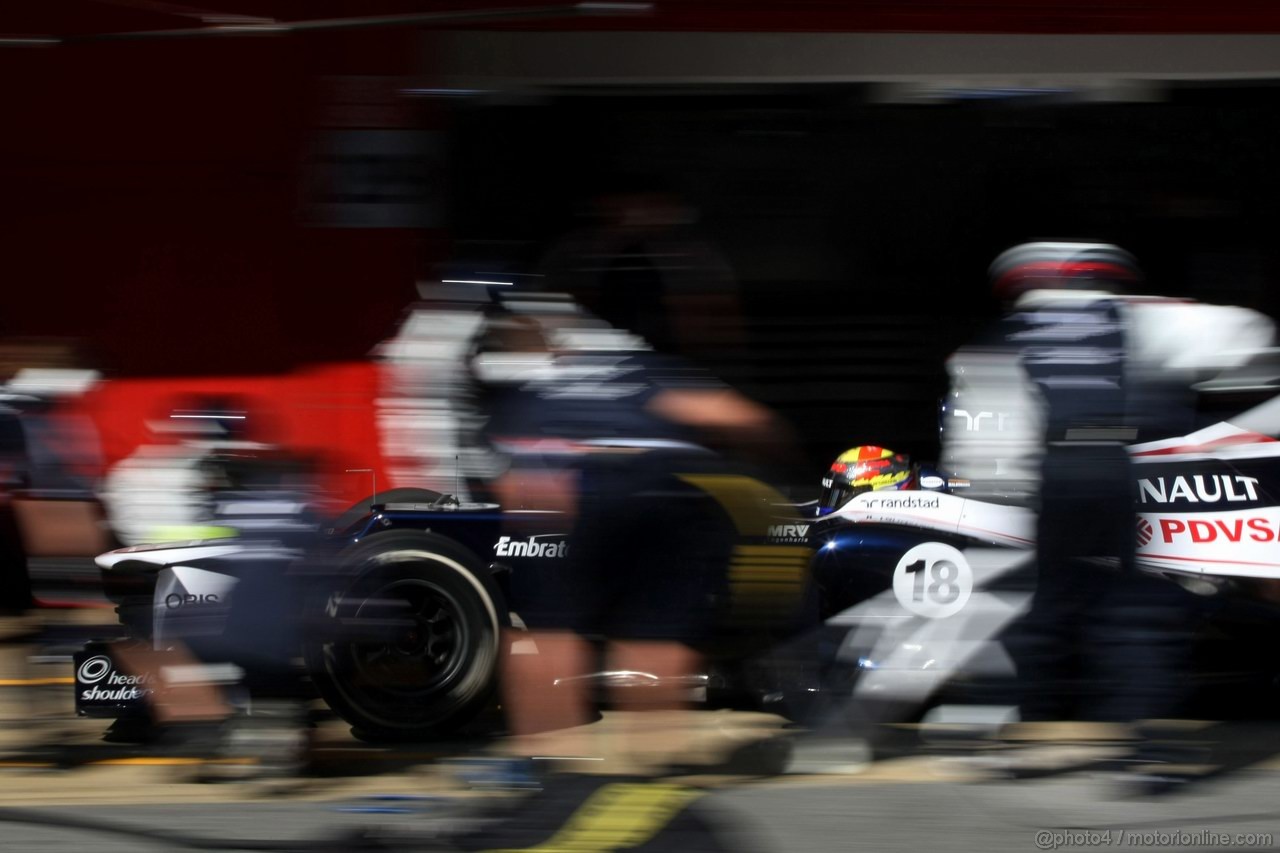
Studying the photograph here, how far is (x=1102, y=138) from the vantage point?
281 inches

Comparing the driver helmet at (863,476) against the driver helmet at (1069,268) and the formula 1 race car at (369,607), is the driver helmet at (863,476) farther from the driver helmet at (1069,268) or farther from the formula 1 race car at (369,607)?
the driver helmet at (1069,268)

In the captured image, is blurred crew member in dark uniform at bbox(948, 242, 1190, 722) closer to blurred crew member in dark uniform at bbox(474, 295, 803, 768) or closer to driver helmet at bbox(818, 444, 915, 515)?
driver helmet at bbox(818, 444, 915, 515)

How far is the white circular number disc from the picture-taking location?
451cm

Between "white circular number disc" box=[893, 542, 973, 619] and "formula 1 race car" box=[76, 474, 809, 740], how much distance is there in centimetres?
32

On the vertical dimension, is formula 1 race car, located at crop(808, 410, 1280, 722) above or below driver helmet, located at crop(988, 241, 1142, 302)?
below

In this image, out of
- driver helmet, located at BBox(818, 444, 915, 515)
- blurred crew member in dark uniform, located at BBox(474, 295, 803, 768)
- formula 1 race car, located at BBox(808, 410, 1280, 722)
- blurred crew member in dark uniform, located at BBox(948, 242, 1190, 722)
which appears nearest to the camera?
blurred crew member in dark uniform, located at BBox(474, 295, 803, 768)

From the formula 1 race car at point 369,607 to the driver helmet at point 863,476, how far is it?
36 cm

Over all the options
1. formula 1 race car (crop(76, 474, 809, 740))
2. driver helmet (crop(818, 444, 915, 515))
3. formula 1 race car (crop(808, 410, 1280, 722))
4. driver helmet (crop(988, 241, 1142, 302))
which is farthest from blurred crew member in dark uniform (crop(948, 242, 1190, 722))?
formula 1 race car (crop(76, 474, 809, 740))

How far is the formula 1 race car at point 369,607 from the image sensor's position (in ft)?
14.6

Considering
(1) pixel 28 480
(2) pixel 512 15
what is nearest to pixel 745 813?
(1) pixel 28 480

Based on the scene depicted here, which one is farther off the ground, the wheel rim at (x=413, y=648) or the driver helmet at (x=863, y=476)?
the driver helmet at (x=863, y=476)

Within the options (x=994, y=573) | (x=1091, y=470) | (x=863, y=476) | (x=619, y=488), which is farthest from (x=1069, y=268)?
(x=619, y=488)

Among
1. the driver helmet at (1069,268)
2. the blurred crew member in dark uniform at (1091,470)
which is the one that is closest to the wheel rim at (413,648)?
the blurred crew member in dark uniform at (1091,470)

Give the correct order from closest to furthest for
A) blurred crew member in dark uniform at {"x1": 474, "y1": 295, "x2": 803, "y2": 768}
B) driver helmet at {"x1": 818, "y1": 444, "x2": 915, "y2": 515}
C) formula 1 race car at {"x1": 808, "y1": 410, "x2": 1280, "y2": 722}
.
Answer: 1. blurred crew member in dark uniform at {"x1": 474, "y1": 295, "x2": 803, "y2": 768}
2. formula 1 race car at {"x1": 808, "y1": 410, "x2": 1280, "y2": 722}
3. driver helmet at {"x1": 818, "y1": 444, "x2": 915, "y2": 515}
